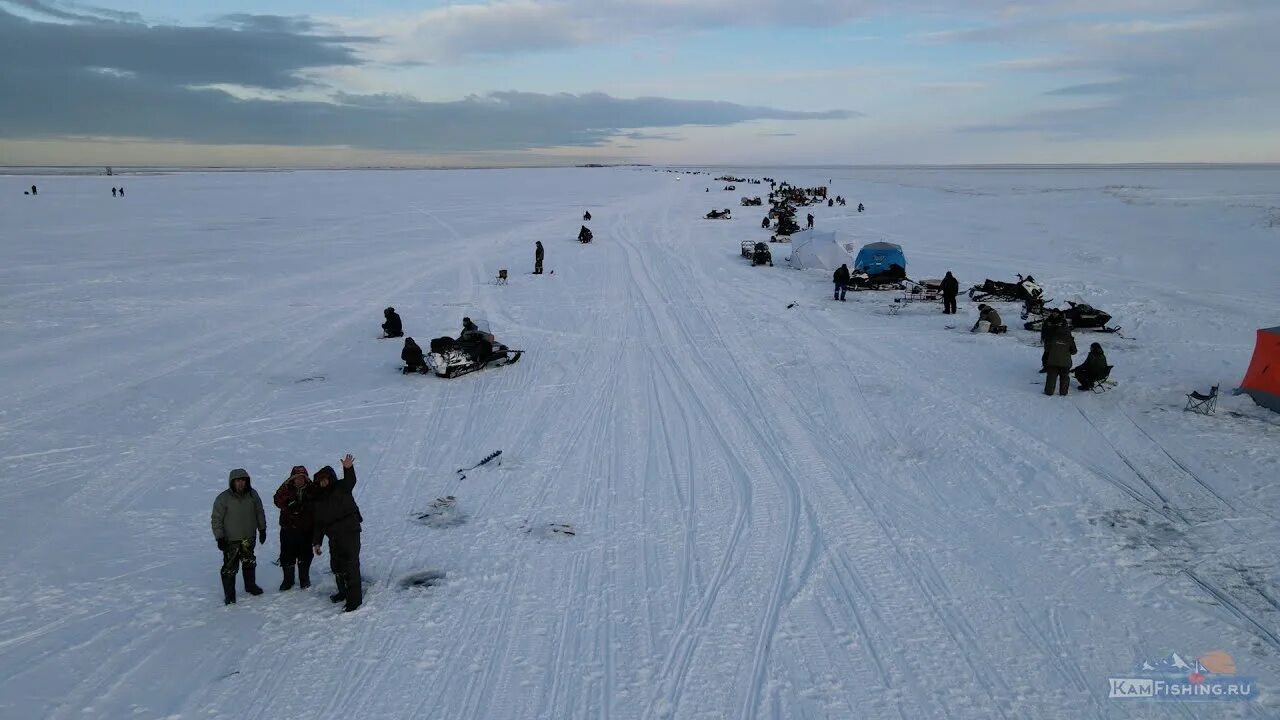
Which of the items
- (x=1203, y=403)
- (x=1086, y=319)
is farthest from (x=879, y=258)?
(x=1203, y=403)

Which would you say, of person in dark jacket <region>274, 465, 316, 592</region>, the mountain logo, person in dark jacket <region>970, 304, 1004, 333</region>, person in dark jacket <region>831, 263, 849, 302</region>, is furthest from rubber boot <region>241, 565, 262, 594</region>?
person in dark jacket <region>831, 263, 849, 302</region>

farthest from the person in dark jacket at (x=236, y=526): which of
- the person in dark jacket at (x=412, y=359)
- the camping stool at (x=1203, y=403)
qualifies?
the camping stool at (x=1203, y=403)

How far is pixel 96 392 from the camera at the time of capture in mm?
12320

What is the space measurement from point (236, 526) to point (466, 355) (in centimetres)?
719

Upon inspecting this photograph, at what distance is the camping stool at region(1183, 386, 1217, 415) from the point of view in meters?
10.9

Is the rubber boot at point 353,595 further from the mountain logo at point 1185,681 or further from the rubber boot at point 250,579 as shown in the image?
the mountain logo at point 1185,681

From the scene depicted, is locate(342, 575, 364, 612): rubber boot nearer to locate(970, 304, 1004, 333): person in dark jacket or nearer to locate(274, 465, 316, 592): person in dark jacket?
locate(274, 465, 316, 592): person in dark jacket

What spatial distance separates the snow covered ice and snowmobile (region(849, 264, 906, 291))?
264cm

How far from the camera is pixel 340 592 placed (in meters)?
6.50

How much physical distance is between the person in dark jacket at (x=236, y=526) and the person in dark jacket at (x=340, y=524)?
0.54m

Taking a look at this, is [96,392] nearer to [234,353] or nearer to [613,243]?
[234,353]

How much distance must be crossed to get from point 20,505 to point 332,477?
5052 mm

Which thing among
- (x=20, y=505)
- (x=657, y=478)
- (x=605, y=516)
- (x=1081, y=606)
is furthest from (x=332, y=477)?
(x=1081, y=606)

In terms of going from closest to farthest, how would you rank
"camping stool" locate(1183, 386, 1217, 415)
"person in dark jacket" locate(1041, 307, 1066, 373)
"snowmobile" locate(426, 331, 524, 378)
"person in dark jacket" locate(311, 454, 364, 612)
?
"person in dark jacket" locate(311, 454, 364, 612) < "camping stool" locate(1183, 386, 1217, 415) < "person in dark jacket" locate(1041, 307, 1066, 373) < "snowmobile" locate(426, 331, 524, 378)
